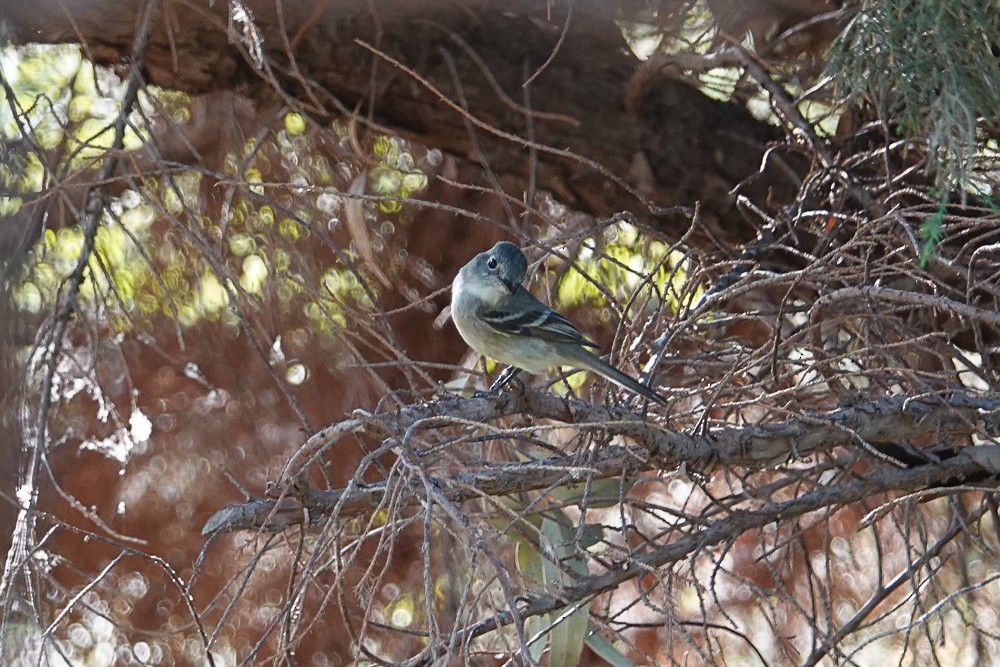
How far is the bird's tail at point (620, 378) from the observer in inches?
121

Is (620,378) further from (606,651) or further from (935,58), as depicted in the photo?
(935,58)

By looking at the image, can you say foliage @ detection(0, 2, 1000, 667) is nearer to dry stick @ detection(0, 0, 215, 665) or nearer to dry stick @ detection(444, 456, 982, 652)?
dry stick @ detection(0, 0, 215, 665)

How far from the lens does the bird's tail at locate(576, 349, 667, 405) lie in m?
3.07

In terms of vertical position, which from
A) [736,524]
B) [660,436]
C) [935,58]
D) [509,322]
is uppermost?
[935,58]

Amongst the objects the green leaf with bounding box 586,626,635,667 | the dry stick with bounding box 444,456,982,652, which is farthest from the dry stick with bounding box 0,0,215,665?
the green leaf with bounding box 586,626,635,667

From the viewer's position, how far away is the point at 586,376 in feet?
15.6

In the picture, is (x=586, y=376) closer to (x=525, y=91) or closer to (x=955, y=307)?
(x=525, y=91)

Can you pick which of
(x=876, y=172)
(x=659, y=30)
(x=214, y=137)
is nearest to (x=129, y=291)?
(x=214, y=137)

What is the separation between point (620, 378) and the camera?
321cm

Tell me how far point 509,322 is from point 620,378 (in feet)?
2.17

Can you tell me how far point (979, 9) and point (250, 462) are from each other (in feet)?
10.5

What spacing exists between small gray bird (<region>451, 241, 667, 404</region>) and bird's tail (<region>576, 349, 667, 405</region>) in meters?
0.20

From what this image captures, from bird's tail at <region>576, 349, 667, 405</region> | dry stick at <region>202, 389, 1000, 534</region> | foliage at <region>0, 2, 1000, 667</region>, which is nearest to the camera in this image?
dry stick at <region>202, 389, 1000, 534</region>

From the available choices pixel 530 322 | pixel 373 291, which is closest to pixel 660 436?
pixel 530 322
